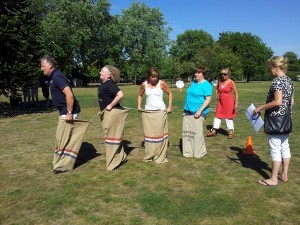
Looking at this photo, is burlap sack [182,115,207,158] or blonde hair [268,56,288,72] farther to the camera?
burlap sack [182,115,207,158]

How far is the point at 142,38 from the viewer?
196 feet

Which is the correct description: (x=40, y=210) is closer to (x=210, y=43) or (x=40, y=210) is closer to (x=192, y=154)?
(x=192, y=154)

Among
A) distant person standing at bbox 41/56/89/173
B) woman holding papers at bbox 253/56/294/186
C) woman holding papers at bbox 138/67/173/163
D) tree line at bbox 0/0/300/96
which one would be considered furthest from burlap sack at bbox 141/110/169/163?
tree line at bbox 0/0/300/96

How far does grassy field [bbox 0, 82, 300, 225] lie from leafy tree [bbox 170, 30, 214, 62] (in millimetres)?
80400

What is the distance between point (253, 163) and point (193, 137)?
54.0 inches

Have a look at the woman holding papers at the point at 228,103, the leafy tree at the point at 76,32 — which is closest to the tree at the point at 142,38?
the leafy tree at the point at 76,32

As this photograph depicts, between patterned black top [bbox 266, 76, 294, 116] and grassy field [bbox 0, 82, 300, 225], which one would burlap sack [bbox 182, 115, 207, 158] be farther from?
patterned black top [bbox 266, 76, 294, 116]

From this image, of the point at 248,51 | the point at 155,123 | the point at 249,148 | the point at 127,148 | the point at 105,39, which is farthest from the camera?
the point at 248,51

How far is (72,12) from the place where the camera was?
46188 millimetres

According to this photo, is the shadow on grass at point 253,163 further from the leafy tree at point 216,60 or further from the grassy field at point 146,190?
the leafy tree at point 216,60

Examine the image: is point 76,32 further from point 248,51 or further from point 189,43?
point 248,51

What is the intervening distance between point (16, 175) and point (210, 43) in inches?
3426

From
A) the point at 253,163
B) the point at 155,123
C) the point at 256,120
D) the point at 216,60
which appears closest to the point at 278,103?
the point at 256,120

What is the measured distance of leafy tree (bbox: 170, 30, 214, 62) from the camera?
86.3m
